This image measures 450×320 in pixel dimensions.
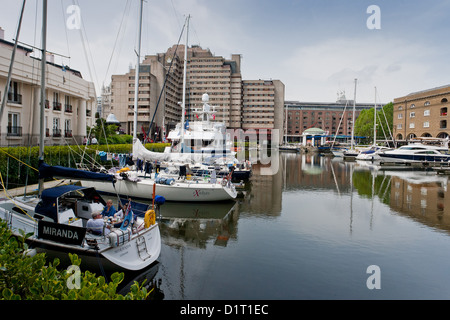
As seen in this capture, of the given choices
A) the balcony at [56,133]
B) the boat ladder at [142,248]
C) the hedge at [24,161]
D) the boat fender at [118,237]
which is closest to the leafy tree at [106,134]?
the balcony at [56,133]

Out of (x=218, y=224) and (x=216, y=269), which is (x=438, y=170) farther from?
(x=216, y=269)

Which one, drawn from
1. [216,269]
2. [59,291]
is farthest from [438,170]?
[59,291]

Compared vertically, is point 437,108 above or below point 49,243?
above

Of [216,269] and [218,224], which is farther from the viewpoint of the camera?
[218,224]

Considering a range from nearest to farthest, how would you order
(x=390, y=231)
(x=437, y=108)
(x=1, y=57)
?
(x=390, y=231), (x=1, y=57), (x=437, y=108)

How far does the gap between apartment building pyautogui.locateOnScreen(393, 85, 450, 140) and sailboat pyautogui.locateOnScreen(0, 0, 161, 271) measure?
250ft

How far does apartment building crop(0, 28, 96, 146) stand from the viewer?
25203 millimetres

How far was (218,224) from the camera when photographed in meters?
16.4

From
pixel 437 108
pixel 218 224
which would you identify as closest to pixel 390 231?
pixel 218 224

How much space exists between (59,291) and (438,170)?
48047 mm

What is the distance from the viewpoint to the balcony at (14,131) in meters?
25.5
